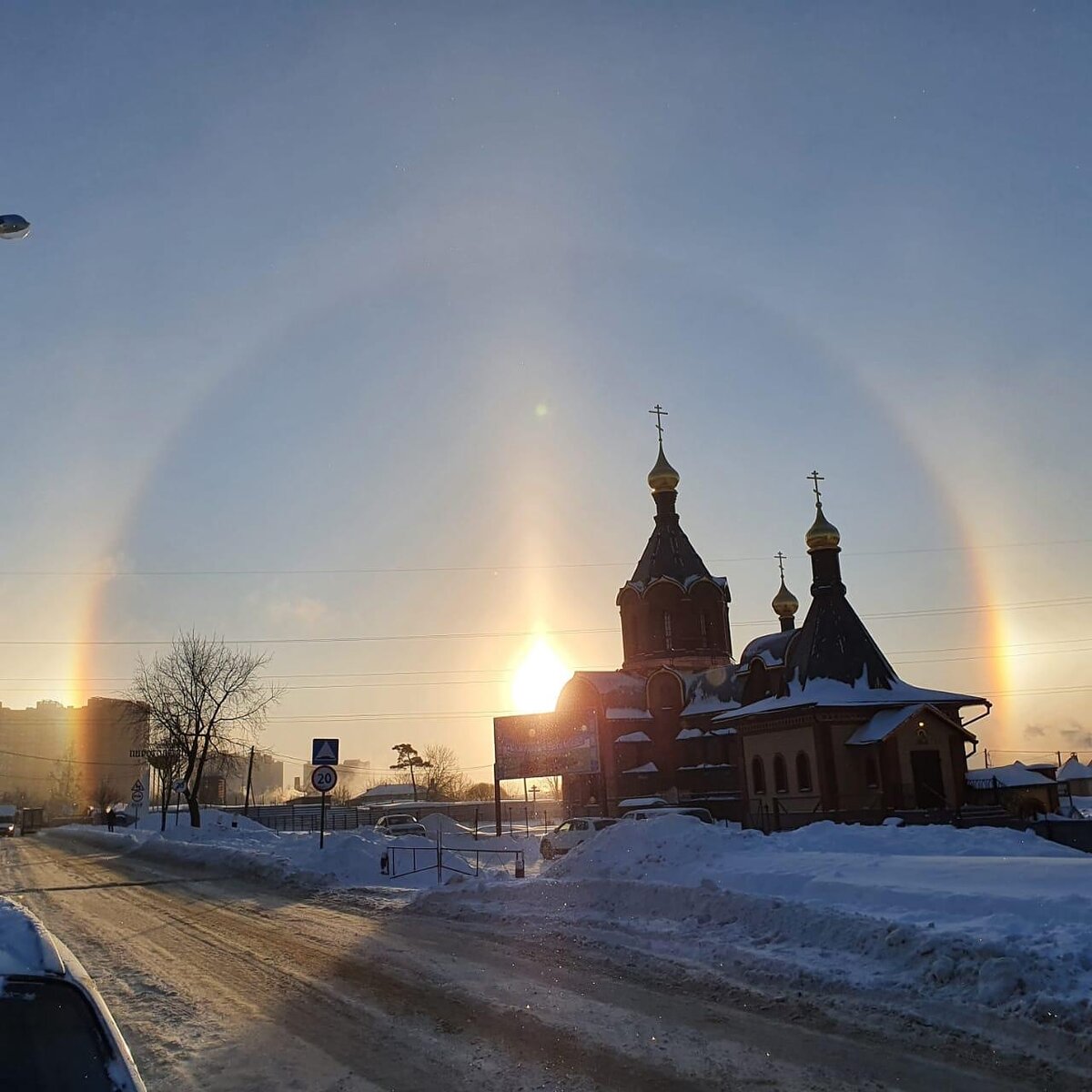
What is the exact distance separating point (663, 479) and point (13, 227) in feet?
161

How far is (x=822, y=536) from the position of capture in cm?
4359

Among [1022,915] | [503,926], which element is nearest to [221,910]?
[503,926]

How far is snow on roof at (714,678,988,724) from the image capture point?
124 feet

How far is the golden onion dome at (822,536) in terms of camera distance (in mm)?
43531

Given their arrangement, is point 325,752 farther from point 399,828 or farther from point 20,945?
point 20,945

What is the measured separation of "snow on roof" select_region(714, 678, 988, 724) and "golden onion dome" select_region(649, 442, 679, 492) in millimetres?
21058

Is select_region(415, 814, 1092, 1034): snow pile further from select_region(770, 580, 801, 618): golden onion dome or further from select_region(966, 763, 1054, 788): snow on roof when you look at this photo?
select_region(770, 580, 801, 618): golden onion dome

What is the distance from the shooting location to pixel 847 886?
470 inches

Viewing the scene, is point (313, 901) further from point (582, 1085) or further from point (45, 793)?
point (45, 793)

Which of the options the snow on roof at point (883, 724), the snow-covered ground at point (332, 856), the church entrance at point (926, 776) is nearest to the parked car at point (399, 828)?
the snow-covered ground at point (332, 856)

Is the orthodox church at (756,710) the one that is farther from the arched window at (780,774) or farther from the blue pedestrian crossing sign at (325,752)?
the blue pedestrian crossing sign at (325,752)

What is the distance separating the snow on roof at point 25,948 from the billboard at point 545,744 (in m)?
38.5

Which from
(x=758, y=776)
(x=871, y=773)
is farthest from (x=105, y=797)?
(x=871, y=773)

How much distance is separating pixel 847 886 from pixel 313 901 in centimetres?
1042
